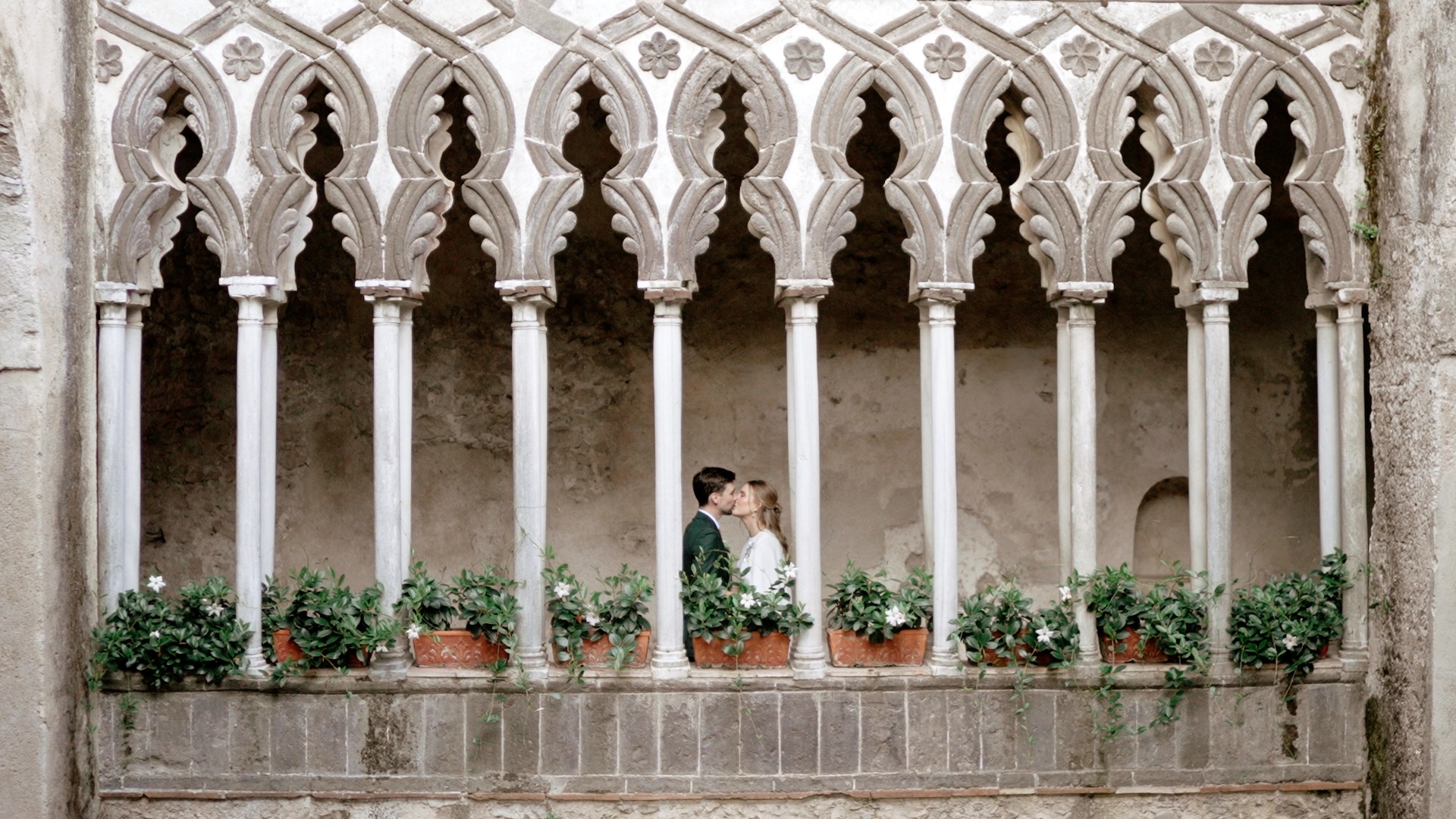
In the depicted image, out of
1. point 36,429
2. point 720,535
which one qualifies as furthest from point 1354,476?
point 36,429

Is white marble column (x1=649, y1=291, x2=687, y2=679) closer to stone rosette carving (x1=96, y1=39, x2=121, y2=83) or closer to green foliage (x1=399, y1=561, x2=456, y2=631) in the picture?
green foliage (x1=399, y1=561, x2=456, y2=631)

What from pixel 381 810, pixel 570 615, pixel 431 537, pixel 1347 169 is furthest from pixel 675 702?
pixel 1347 169

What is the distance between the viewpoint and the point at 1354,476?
6.13 meters

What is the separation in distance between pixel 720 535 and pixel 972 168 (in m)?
2.14

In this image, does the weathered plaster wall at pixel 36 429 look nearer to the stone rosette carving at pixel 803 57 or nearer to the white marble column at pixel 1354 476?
the stone rosette carving at pixel 803 57

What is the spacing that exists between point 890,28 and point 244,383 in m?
3.28

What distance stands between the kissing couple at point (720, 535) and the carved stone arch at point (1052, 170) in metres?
1.74

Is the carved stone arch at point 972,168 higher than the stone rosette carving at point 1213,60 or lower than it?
lower

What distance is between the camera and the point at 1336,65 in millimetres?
6102

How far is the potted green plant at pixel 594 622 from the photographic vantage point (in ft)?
→ 19.3

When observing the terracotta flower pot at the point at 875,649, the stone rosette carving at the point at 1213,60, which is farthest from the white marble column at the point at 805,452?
the stone rosette carving at the point at 1213,60

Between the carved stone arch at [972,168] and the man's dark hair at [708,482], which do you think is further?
the man's dark hair at [708,482]

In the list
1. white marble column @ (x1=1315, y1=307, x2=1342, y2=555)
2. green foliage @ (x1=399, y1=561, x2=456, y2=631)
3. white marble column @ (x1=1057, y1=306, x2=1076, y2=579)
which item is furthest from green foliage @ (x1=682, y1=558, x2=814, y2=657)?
white marble column @ (x1=1315, y1=307, x2=1342, y2=555)

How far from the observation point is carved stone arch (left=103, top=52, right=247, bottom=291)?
19.5 ft
